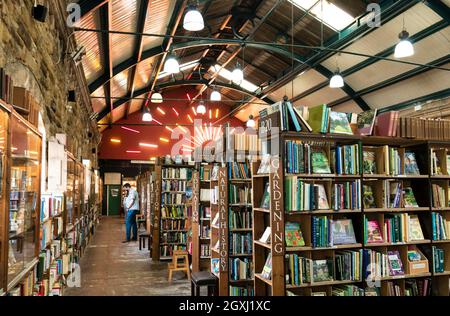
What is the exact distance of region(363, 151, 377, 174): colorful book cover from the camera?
4.44m

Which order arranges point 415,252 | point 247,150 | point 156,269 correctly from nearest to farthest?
point 415,252
point 247,150
point 156,269

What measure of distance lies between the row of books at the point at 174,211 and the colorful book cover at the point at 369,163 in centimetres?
577

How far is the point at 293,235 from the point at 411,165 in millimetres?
1866

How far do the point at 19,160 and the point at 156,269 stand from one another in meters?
5.55

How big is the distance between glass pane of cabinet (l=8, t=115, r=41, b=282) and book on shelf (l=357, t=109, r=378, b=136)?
358 centimetres

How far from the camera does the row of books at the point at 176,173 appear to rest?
31.2 ft

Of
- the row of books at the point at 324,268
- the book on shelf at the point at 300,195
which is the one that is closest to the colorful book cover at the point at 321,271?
the row of books at the point at 324,268

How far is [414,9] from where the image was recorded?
8430 mm

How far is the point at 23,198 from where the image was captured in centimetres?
320

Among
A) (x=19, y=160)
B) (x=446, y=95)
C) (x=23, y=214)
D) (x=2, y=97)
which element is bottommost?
(x=23, y=214)

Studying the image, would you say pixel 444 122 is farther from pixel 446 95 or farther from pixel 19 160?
pixel 446 95

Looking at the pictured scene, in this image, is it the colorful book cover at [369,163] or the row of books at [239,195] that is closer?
the colorful book cover at [369,163]

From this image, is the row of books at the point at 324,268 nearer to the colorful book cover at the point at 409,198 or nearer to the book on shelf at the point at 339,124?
the colorful book cover at the point at 409,198
